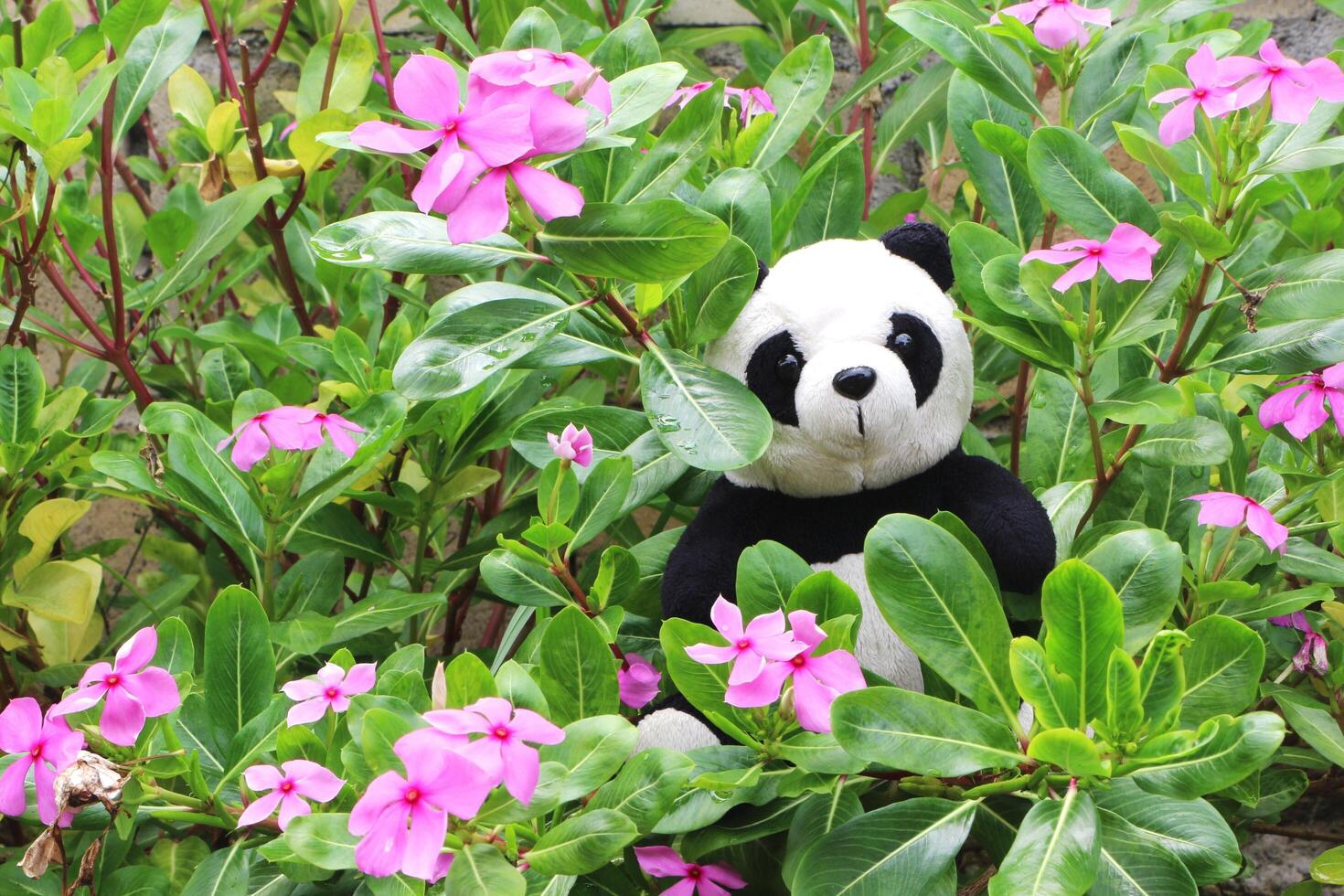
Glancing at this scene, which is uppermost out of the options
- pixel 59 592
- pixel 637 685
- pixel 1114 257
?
pixel 1114 257

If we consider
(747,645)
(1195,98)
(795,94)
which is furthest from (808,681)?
(795,94)

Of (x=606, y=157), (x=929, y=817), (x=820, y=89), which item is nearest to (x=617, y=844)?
(x=929, y=817)

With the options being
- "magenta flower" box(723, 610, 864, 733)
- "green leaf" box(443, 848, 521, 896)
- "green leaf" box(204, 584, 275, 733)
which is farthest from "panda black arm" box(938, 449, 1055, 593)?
"green leaf" box(204, 584, 275, 733)

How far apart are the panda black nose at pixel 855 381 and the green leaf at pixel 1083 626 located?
0.70 ft

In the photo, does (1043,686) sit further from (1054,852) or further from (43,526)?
(43,526)

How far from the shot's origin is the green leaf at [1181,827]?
0.76m

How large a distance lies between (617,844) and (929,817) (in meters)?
0.21

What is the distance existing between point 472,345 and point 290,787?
334mm

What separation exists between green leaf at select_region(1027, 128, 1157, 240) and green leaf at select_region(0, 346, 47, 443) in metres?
0.95

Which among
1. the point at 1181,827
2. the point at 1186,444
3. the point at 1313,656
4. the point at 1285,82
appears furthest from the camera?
the point at 1313,656

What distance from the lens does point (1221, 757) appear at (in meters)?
0.70

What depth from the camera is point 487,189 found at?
795 millimetres

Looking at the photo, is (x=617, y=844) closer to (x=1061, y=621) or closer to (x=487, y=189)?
(x=1061, y=621)

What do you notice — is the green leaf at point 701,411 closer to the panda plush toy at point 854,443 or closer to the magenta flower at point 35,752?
the panda plush toy at point 854,443
